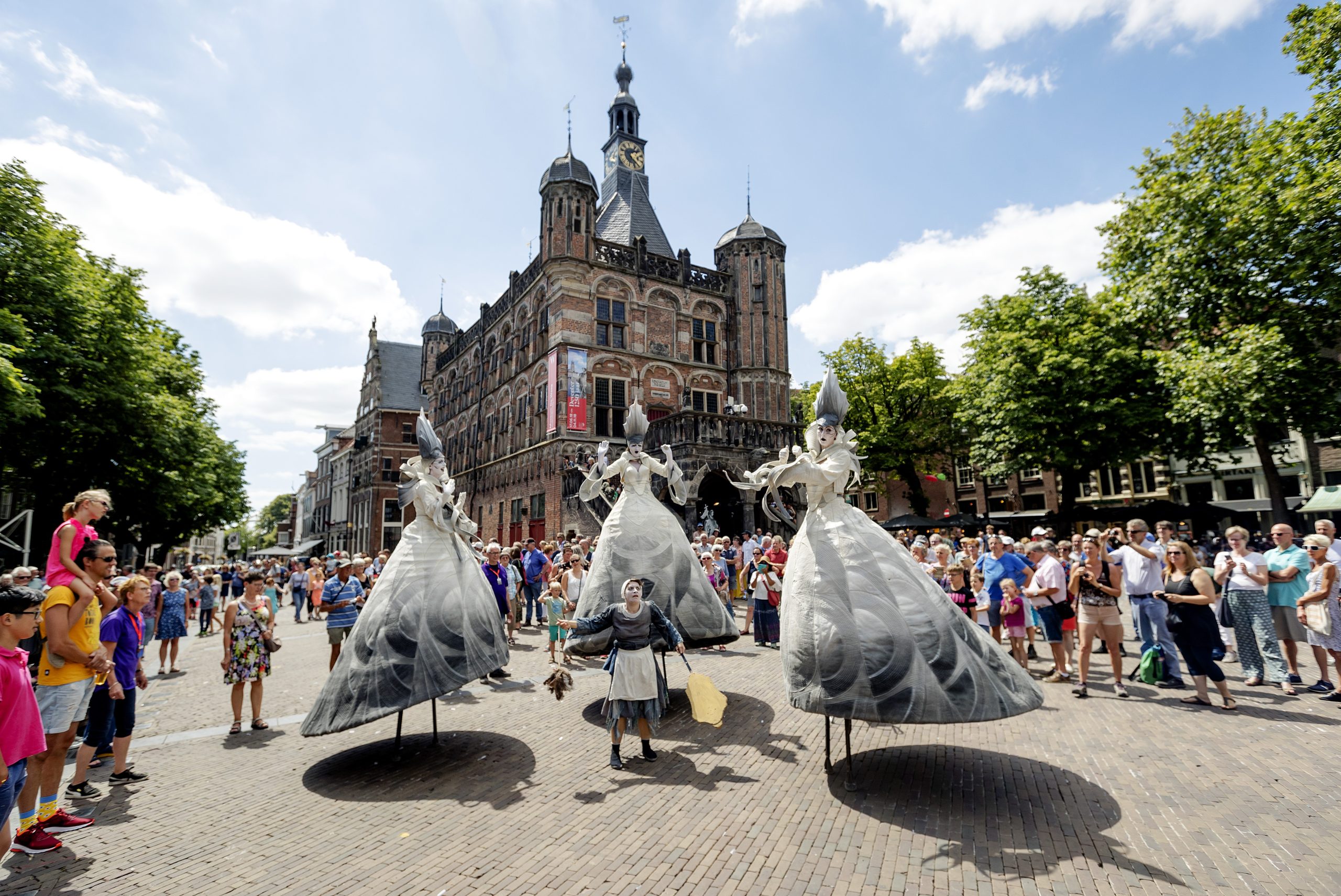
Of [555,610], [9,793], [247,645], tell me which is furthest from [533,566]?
[9,793]

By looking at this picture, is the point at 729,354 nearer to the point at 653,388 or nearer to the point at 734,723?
the point at 653,388

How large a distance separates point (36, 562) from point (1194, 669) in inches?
1238

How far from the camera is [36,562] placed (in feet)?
70.0

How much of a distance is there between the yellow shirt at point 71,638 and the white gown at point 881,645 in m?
5.22

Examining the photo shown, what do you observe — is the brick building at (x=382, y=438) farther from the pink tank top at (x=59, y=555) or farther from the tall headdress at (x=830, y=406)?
the tall headdress at (x=830, y=406)

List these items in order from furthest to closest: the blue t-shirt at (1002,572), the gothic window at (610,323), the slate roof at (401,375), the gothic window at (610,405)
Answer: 1. the slate roof at (401,375)
2. the gothic window at (610,323)
3. the gothic window at (610,405)
4. the blue t-shirt at (1002,572)

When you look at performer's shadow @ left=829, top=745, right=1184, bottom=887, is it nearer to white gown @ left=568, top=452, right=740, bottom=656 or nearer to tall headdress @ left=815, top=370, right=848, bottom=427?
white gown @ left=568, top=452, right=740, bottom=656

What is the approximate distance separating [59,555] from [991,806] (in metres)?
7.03

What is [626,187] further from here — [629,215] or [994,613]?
[994,613]

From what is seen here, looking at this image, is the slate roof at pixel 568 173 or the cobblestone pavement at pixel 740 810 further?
the slate roof at pixel 568 173

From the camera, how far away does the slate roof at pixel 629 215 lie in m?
31.3

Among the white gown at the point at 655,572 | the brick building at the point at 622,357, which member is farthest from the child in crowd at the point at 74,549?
the brick building at the point at 622,357

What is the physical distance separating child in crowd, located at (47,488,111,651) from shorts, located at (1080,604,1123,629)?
935 cm

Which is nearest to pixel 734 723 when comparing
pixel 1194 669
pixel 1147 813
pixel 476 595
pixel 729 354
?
pixel 476 595
